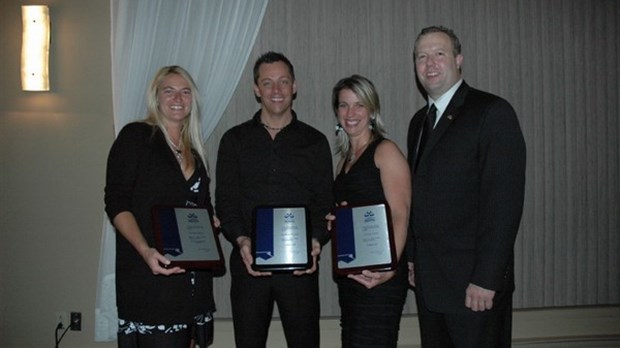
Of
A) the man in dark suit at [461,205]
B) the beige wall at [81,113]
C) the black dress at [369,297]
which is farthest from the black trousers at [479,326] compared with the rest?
the beige wall at [81,113]

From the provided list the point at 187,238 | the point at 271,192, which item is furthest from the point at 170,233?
the point at 271,192

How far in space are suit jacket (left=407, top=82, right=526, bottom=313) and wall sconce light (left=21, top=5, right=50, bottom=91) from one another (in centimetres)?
234

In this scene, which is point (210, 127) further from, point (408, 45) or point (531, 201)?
point (531, 201)

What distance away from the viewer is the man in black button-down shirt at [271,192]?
282 centimetres

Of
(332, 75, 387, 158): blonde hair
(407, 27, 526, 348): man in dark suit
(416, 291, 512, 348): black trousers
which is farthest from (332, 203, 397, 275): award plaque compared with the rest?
(332, 75, 387, 158): blonde hair

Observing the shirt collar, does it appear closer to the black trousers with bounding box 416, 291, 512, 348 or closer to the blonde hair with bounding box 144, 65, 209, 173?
the black trousers with bounding box 416, 291, 512, 348

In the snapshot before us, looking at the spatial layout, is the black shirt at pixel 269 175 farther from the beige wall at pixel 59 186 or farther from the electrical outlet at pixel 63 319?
the electrical outlet at pixel 63 319

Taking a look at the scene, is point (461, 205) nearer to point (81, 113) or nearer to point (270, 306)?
point (270, 306)

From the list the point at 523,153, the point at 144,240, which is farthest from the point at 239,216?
the point at 523,153

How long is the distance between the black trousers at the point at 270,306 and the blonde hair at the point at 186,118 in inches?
21.2

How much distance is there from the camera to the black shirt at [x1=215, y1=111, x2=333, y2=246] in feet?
9.55

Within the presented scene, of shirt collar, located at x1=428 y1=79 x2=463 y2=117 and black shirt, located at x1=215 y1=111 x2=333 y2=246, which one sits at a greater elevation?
shirt collar, located at x1=428 y1=79 x2=463 y2=117

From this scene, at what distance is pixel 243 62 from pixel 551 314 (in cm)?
245

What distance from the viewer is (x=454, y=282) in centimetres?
243
